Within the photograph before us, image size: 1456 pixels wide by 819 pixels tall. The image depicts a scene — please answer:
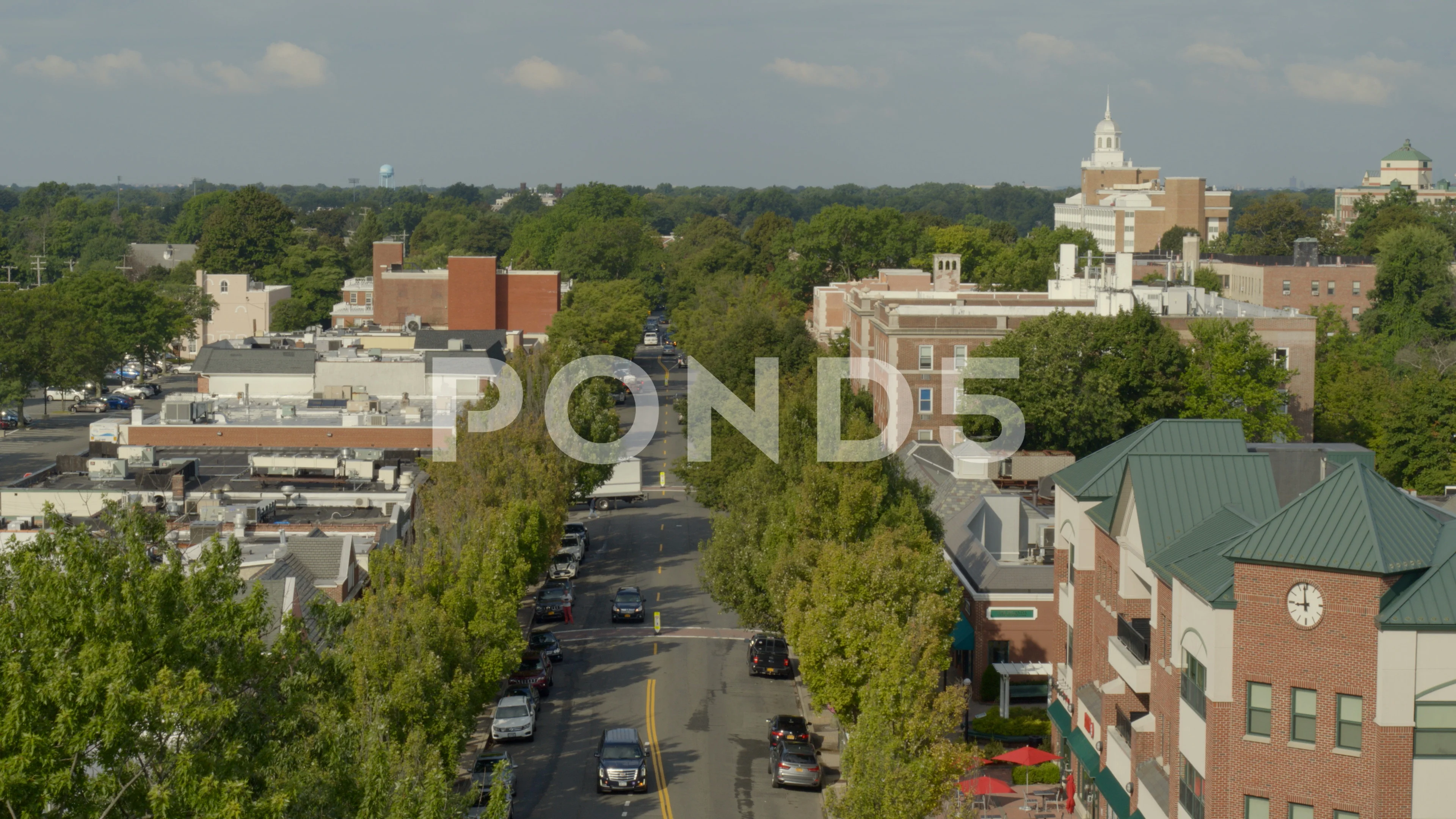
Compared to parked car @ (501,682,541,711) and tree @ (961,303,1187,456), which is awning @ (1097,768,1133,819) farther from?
tree @ (961,303,1187,456)

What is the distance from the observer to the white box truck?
242ft

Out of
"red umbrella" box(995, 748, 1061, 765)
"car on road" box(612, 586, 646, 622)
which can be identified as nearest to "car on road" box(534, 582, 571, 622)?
"car on road" box(612, 586, 646, 622)

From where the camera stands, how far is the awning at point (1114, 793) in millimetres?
30812

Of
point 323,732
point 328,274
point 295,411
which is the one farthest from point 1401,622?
point 328,274

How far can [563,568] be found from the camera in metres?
59.5

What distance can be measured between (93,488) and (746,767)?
28.5 metres

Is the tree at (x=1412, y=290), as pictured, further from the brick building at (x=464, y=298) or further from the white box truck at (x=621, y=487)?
the brick building at (x=464, y=298)

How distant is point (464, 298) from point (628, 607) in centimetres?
6873

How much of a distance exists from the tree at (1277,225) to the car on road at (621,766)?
475 ft

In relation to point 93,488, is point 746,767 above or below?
below

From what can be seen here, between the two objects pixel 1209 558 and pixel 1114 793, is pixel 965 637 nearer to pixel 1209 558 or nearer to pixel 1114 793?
pixel 1114 793

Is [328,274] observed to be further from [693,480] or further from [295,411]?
[693,480]

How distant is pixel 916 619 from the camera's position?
111 feet

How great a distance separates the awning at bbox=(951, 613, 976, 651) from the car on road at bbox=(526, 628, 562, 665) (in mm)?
12824
